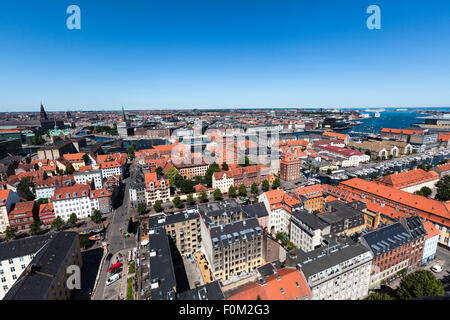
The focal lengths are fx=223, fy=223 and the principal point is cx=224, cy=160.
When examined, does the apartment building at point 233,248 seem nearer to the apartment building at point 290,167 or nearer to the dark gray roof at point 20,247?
the dark gray roof at point 20,247

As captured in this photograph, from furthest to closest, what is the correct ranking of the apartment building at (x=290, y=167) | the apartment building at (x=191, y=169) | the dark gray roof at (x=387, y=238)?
the apartment building at (x=191, y=169), the apartment building at (x=290, y=167), the dark gray roof at (x=387, y=238)

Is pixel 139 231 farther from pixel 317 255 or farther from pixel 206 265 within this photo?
pixel 317 255

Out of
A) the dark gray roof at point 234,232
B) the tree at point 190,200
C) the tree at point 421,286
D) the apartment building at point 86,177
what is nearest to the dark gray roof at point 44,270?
the dark gray roof at point 234,232

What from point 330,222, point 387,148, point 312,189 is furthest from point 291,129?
point 330,222

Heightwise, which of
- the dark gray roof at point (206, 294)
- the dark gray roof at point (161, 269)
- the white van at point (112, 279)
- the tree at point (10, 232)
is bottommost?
the white van at point (112, 279)

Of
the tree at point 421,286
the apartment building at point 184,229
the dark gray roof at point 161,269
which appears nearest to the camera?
the dark gray roof at point 161,269

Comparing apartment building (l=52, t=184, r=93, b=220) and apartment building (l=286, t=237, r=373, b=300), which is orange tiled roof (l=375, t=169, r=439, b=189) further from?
apartment building (l=52, t=184, r=93, b=220)
